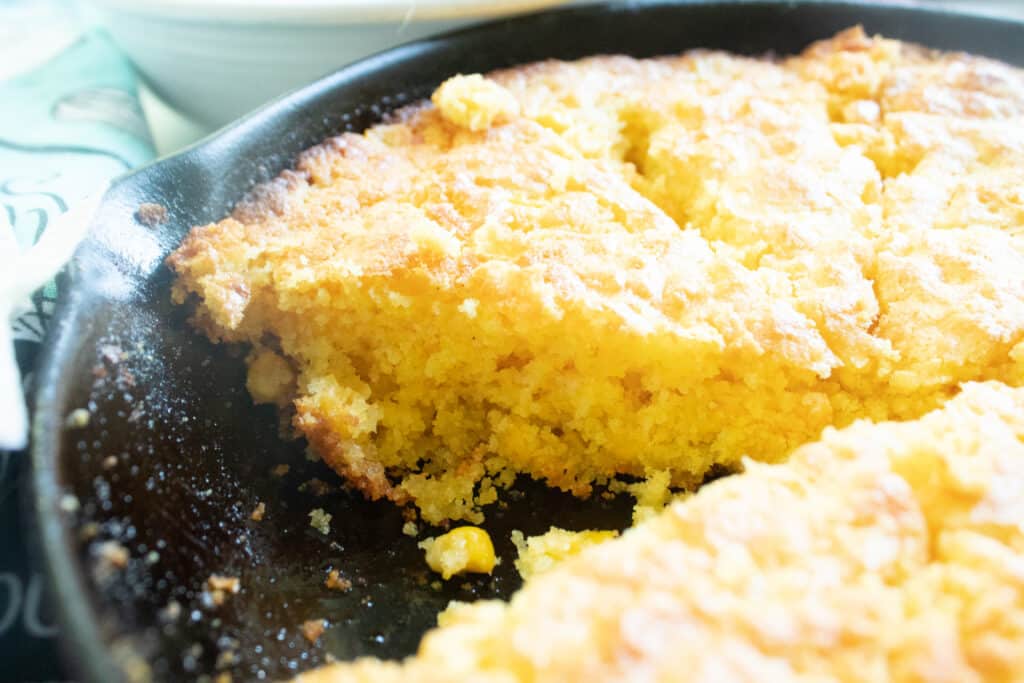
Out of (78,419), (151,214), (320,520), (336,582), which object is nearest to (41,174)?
(151,214)

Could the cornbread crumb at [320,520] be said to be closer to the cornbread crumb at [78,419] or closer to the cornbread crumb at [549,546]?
the cornbread crumb at [549,546]

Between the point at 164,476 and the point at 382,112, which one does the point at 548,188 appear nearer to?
the point at 382,112

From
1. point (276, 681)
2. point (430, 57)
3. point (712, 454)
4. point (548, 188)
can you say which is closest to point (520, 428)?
point (712, 454)

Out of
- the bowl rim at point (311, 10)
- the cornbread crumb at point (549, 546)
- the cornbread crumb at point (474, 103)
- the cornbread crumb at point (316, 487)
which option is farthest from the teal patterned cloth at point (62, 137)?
the cornbread crumb at point (549, 546)

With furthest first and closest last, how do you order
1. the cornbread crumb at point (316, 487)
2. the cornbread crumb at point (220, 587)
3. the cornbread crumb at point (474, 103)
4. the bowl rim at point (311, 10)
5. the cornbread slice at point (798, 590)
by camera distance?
the bowl rim at point (311, 10) < the cornbread crumb at point (474, 103) < the cornbread crumb at point (316, 487) < the cornbread crumb at point (220, 587) < the cornbread slice at point (798, 590)

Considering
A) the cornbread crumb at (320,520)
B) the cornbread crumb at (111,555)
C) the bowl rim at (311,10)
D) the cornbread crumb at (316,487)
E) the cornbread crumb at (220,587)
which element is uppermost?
the bowl rim at (311,10)

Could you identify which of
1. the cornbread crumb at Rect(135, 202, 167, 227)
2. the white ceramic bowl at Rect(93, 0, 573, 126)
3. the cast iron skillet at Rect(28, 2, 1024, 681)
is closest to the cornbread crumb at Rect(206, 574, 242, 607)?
the cast iron skillet at Rect(28, 2, 1024, 681)
